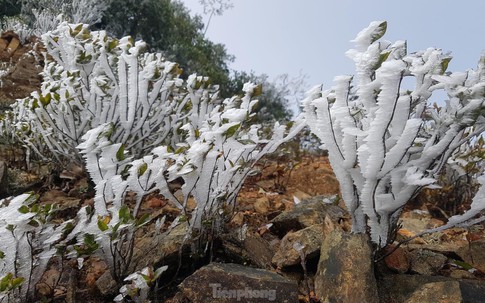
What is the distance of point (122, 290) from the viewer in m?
1.51

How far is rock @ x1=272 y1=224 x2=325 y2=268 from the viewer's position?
1.80 metres

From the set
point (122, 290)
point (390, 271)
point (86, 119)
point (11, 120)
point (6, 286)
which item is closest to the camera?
point (6, 286)

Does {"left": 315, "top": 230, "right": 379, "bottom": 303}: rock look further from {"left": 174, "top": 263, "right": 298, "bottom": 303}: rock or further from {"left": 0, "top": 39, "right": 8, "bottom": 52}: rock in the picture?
{"left": 0, "top": 39, "right": 8, "bottom": 52}: rock

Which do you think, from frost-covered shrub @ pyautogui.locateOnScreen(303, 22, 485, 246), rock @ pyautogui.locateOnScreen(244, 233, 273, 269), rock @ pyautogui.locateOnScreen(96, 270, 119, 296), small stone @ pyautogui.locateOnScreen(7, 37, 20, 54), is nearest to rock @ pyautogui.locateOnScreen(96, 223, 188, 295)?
rock @ pyautogui.locateOnScreen(96, 270, 119, 296)

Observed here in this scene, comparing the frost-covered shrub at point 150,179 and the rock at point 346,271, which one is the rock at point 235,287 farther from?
the frost-covered shrub at point 150,179

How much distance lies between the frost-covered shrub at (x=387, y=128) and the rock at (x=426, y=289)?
16cm

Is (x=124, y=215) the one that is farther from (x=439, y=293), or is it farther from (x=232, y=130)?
(x=439, y=293)

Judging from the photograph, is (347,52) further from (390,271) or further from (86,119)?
(86,119)

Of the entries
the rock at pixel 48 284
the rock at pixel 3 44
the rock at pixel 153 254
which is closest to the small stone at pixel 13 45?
the rock at pixel 3 44

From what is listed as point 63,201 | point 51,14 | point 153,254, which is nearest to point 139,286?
point 153,254

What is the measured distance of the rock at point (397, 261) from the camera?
179 centimetres

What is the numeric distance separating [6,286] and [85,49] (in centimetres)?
210

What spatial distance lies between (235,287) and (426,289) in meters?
0.63

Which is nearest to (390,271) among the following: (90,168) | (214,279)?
(214,279)
